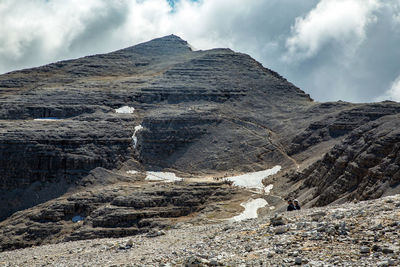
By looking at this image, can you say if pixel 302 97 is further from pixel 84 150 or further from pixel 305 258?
pixel 305 258

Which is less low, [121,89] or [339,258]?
[121,89]

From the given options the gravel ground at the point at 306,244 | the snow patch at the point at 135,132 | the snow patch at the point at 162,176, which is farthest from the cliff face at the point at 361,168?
the snow patch at the point at 135,132

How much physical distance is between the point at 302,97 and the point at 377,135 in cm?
4391

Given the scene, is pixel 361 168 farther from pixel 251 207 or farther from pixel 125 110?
pixel 125 110

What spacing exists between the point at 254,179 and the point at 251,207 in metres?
10.7

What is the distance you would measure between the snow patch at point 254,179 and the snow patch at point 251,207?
366 cm

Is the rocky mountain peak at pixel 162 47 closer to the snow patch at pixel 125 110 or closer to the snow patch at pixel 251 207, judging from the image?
the snow patch at pixel 125 110

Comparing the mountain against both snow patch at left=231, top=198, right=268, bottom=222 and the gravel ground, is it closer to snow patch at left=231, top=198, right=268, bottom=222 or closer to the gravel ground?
snow patch at left=231, top=198, right=268, bottom=222

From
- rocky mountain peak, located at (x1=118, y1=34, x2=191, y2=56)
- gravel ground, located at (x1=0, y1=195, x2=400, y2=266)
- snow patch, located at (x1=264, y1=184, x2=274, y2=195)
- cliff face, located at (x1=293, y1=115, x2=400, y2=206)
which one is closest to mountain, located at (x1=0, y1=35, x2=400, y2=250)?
cliff face, located at (x1=293, y1=115, x2=400, y2=206)

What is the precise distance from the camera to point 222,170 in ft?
208

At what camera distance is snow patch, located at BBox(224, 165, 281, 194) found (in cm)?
5609

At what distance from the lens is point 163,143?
70125mm

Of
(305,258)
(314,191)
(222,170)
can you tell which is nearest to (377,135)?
(314,191)

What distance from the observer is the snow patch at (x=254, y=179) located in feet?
184
